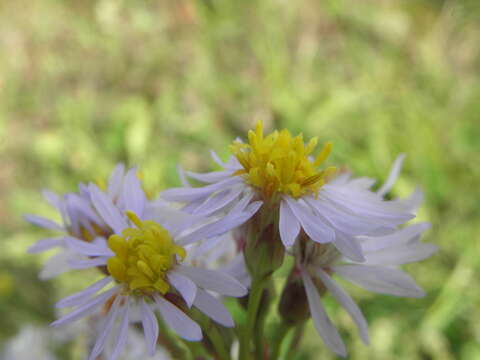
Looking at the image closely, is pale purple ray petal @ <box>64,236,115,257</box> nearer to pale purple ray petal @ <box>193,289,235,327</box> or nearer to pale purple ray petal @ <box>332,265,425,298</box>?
pale purple ray petal @ <box>193,289,235,327</box>

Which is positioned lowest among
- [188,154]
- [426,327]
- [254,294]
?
[426,327]

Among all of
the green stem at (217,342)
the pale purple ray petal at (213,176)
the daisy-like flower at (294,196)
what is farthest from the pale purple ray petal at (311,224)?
the green stem at (217,342)

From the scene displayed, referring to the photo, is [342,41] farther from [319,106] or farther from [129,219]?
[129,219]

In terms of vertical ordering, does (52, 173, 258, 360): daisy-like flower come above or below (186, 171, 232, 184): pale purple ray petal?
below

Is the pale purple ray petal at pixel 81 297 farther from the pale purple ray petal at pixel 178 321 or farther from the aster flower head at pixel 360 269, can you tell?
the aster flower head at pixel 360 269

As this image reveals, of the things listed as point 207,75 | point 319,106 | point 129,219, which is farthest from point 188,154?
point 129,219

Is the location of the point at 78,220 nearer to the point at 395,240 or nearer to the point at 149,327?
the point at 149,327

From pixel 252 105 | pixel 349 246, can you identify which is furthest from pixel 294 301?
pixel 252 105

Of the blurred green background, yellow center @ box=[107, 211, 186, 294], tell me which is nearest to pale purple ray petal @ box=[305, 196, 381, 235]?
yellow center @ box=[107, 211, 186, 294]
